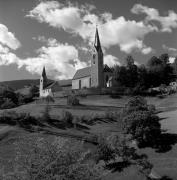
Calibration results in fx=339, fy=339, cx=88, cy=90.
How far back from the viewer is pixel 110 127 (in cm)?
6550

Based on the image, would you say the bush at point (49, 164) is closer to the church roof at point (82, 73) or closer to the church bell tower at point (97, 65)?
the church bell tower at point (97, 65)

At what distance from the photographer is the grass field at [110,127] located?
4056cm

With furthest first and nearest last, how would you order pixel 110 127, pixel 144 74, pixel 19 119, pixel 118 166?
pixel 144 74 → pixel 19 119 → pixel 110 127 → pixel 118 166

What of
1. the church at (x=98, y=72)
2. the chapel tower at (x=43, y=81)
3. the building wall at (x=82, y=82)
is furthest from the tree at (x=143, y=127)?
the chapel tower at (x=43, y=81)

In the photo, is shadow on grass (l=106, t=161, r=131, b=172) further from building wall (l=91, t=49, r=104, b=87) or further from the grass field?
building wall (l=91, t=49, r=104, b=87)

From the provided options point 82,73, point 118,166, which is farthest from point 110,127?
point 82,73

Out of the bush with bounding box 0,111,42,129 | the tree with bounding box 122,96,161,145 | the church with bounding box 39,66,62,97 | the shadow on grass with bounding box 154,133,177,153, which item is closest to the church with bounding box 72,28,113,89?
the church with bounding box 39,66,62,97

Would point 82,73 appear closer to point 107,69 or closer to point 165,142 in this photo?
Result: point 107,69

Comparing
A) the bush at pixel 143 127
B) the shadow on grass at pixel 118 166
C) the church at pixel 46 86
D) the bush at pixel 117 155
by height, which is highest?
the church at pixel 46 86

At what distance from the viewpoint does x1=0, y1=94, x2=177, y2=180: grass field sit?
4056 centimetres

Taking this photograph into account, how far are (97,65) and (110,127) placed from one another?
4487 cm

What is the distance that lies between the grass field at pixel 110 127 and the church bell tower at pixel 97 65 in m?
13.3

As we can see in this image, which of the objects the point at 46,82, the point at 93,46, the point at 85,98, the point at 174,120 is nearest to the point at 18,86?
the point at 46,82

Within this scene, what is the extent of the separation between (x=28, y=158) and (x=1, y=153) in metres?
30.2
